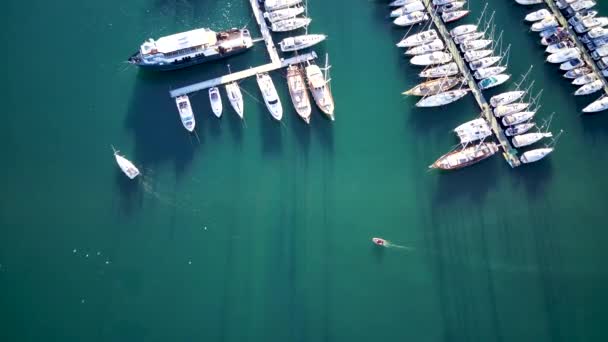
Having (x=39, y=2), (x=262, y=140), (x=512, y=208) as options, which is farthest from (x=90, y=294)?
(x=512, y=208)

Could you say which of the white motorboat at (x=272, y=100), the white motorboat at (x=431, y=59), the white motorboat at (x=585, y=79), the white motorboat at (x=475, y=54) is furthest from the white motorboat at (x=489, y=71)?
the white motorboat at (x=272, y=100)

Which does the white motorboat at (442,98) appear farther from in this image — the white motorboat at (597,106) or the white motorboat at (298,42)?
the white motorboat at (298,42)

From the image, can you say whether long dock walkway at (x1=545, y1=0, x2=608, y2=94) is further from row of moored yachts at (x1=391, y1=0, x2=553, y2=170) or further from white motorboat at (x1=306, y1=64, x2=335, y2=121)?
white motorboat at (x1=306, y1=64, x2=335, y2=121)

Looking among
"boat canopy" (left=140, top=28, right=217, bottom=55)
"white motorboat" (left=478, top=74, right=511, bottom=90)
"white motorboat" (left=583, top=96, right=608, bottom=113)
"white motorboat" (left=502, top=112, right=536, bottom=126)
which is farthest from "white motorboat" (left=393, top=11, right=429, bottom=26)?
"boat canopy" (left=140, top=28, right=217, bottom=55)

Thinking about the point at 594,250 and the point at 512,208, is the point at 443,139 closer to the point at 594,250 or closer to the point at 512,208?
the point at 512,208

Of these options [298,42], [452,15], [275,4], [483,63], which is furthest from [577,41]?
[275,4]
